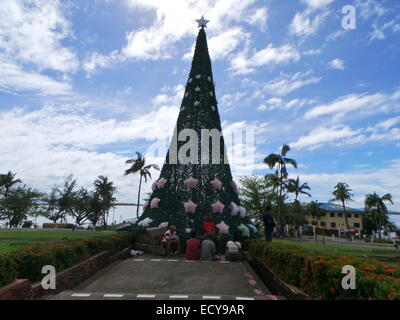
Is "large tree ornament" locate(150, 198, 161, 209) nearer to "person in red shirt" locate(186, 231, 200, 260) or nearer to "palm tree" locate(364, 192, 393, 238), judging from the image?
"person in red shirt" locate(186, 231, 200, 260)

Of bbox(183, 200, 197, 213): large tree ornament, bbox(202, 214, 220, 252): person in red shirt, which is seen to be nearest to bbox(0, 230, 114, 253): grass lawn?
bbox(183, 200, 197, 213): large tree ornament

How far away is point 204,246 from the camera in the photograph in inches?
352

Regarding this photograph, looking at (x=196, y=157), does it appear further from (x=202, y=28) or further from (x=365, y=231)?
(x=365, y=231)

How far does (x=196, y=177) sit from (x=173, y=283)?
17.0 feet

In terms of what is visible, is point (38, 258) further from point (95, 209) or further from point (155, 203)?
point (95, 209)

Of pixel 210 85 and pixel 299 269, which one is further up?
pixel 210 85

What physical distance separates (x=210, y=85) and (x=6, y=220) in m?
46.6

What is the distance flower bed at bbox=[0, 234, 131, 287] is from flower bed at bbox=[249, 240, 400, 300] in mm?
4868

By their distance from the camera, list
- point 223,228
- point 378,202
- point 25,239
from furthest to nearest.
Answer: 1. point 378,202
2. point 25,239
3. point 223,228

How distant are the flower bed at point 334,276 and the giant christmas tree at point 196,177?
4.55 meters

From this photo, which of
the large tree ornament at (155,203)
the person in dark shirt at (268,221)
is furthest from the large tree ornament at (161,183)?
the person in dark shirt at (268,221)

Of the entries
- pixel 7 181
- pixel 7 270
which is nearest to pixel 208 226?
pixel 7 270
